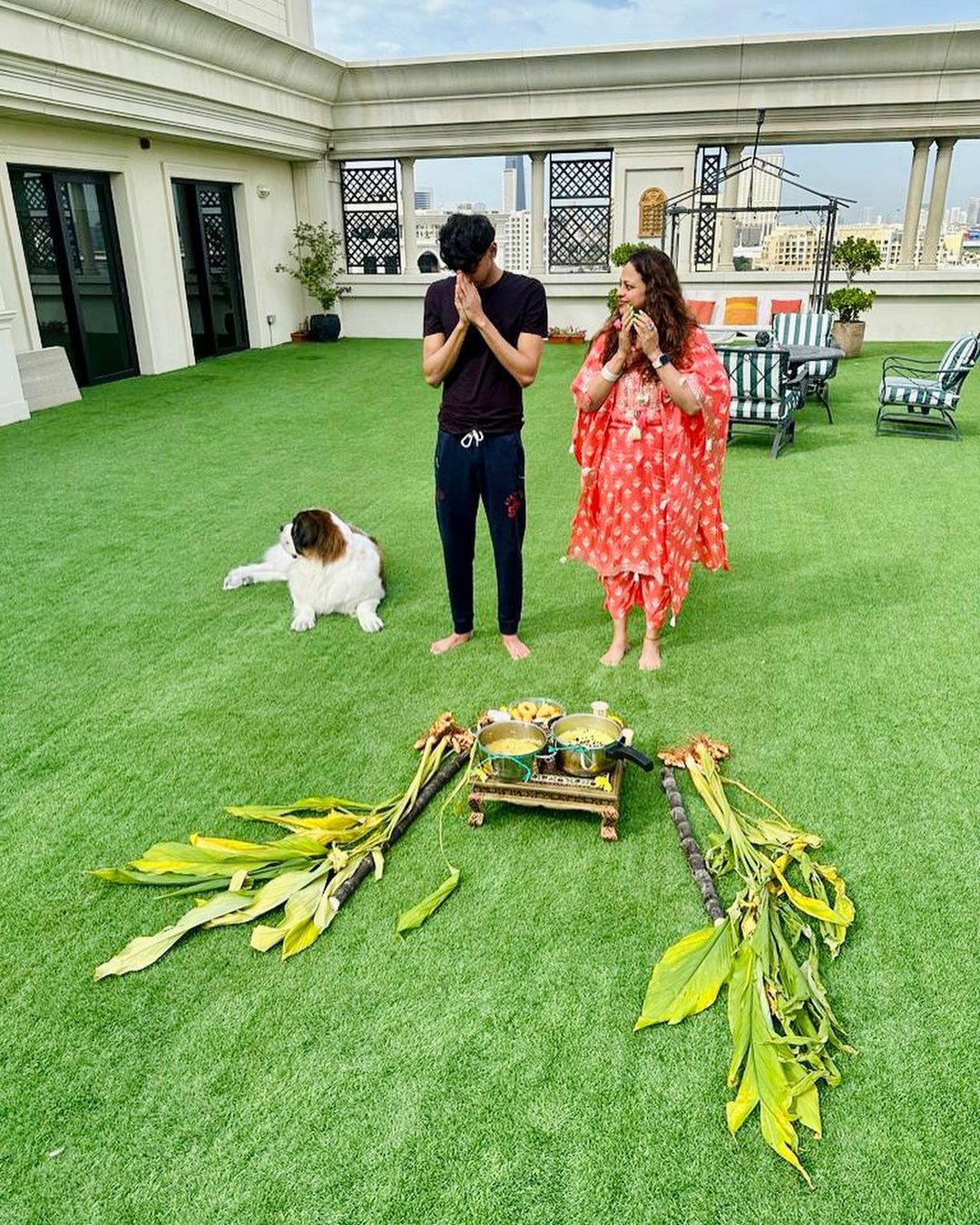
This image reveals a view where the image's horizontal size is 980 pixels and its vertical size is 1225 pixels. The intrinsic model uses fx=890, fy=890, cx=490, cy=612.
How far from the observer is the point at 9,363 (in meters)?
8.12

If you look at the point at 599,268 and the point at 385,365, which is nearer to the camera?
the point at 385,365

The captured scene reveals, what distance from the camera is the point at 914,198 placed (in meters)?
12.9

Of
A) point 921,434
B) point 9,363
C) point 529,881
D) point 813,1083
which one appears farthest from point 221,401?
point 813,1083

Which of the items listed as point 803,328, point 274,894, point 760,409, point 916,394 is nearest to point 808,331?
point 803,328

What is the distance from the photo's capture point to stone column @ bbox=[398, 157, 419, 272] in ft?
47.3

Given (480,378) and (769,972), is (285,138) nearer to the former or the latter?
(480,378)

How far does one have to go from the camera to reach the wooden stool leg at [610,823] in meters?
2.54

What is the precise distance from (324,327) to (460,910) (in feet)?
43.7

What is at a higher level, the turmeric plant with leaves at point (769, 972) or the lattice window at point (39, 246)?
the lattice window at point (39, 246)

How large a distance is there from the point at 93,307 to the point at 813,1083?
10787 millimetres

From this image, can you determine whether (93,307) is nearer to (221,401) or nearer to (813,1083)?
(221,401)

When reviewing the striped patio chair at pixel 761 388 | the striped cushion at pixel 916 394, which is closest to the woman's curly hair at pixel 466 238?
the striped patio chair at pixel 761 388

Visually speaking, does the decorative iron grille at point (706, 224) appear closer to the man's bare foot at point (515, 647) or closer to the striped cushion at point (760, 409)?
the striped cushion at point (760, 409)

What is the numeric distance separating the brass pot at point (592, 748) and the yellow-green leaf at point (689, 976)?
565 millimetres
